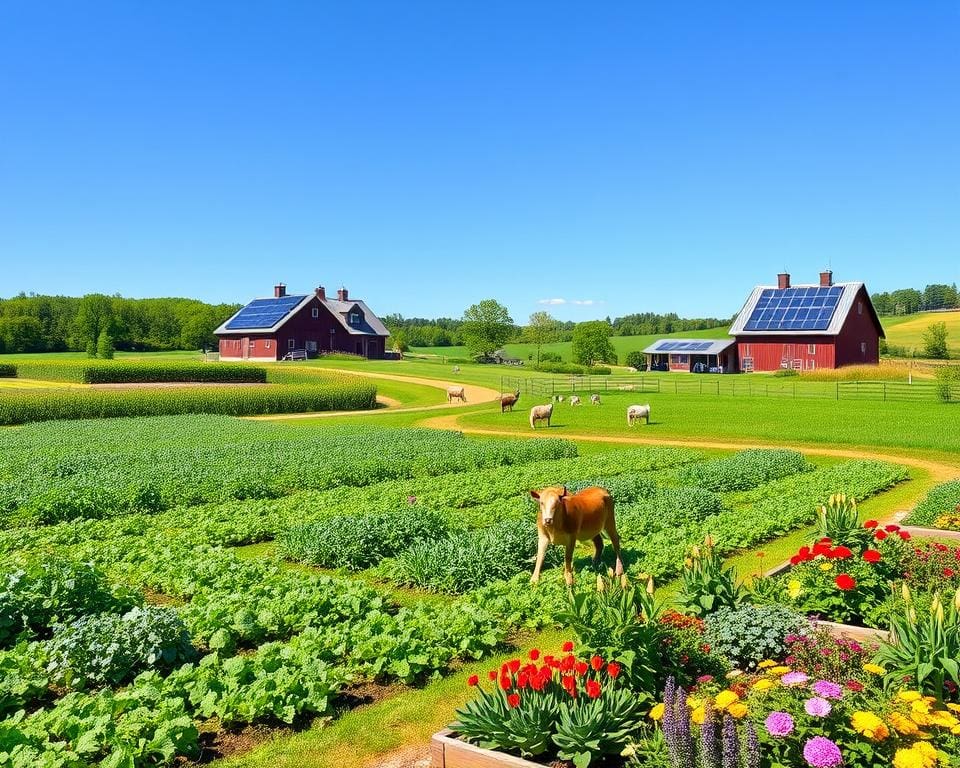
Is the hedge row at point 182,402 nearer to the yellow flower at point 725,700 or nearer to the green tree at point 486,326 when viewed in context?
the yellow flower at point 725,700

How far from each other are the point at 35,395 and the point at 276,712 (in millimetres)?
39119

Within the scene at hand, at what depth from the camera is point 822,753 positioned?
4926 millimetres

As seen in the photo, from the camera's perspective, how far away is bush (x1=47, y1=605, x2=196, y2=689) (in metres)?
8.15

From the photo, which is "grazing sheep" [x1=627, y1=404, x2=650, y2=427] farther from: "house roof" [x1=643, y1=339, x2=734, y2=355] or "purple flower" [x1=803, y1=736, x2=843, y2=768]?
"house roof" [x1=643, y1=339, x2=734, y2=355]

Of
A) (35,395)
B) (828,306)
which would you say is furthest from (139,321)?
(828,306)

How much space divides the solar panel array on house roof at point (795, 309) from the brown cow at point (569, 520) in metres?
73.9

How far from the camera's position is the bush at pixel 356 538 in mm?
13266

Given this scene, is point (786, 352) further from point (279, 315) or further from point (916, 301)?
point (916, 301)

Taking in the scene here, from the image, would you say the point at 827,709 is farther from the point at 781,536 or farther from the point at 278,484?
the point at 278,484

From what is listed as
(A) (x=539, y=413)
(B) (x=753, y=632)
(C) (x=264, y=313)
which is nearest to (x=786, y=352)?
(A) (x=539, y=413)

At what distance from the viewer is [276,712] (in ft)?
24.1

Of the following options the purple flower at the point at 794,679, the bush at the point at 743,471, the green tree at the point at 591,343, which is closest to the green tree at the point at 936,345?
the green tree at the point at 591,343

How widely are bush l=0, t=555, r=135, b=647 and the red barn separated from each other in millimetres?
78286

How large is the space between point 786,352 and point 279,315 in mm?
56202
